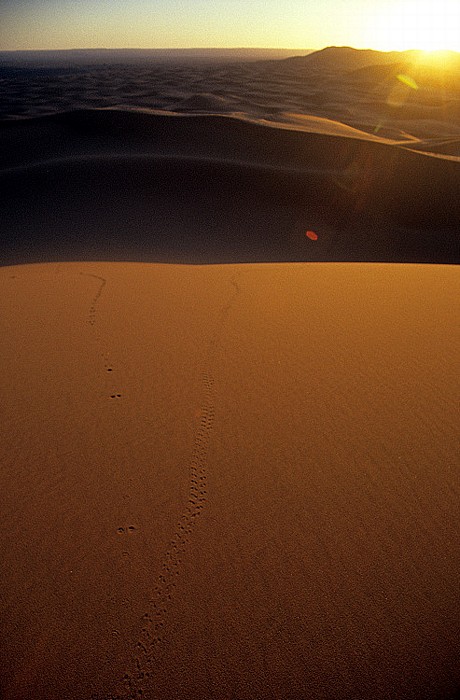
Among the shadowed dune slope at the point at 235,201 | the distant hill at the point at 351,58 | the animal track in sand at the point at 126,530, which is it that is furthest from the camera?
the distant hill at the point at 351,58

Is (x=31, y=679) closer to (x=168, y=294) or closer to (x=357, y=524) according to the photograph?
(x=357, y=524)

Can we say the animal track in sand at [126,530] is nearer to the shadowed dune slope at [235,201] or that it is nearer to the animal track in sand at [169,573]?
the animal track in sand at [169,573]

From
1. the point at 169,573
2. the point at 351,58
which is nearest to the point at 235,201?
the point at 169,573

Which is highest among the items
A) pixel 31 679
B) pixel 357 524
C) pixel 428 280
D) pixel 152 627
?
pixel 428 280

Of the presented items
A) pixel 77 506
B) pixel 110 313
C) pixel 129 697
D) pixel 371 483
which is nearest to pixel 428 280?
pixel 371 483

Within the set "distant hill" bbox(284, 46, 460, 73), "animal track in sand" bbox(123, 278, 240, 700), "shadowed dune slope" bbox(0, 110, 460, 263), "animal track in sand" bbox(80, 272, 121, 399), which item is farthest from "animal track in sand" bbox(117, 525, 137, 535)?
"distant hill" bbox(284, 46, 460, 73)

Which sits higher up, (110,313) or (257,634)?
(110,313)

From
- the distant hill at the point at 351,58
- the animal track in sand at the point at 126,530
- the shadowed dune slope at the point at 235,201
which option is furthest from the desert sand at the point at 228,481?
the distant hill at the point at 351,58
